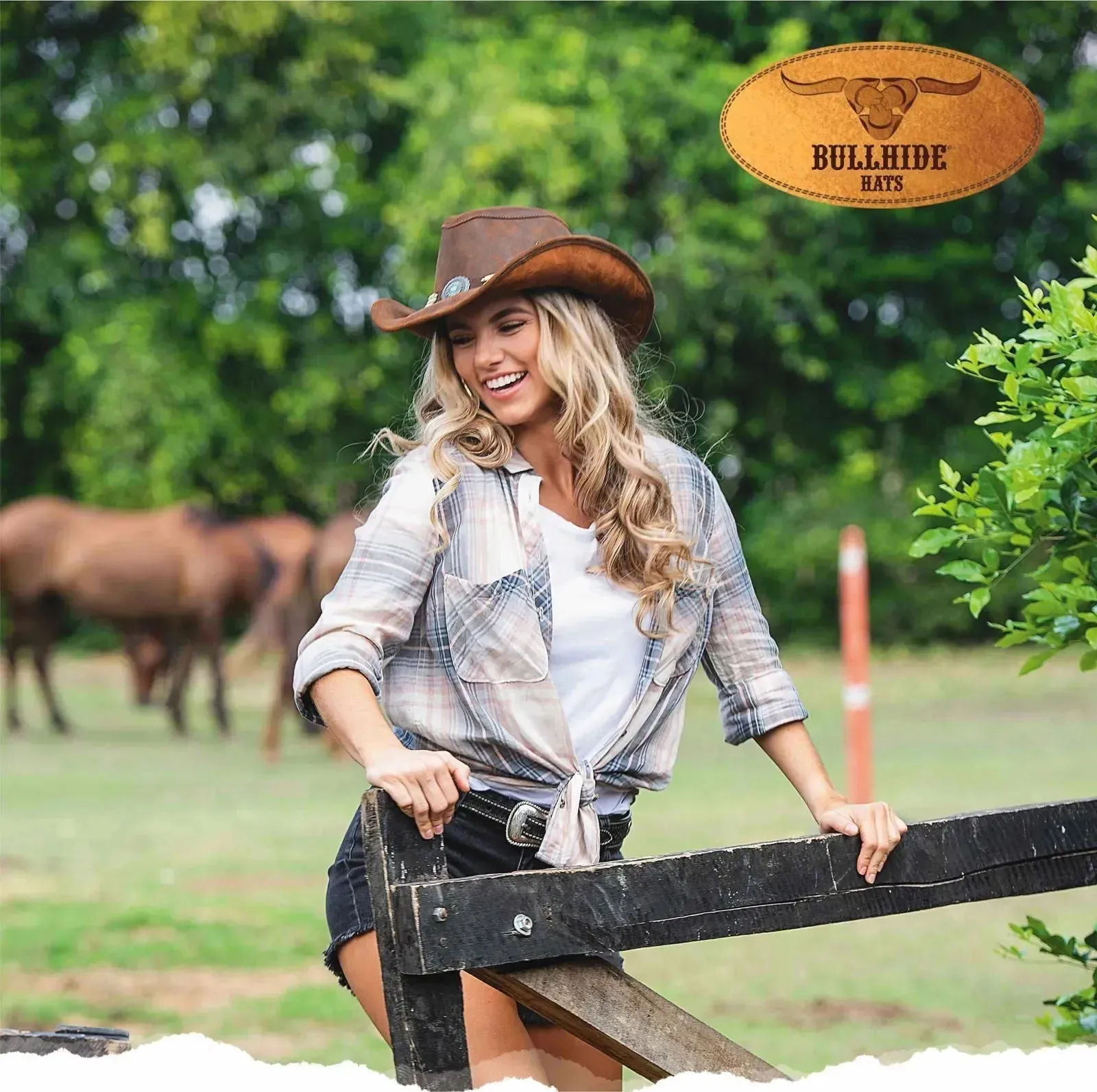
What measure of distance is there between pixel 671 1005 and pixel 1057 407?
3.56ft

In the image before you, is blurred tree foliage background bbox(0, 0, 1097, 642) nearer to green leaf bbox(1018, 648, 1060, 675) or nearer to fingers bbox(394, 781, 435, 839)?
green leaf bbox(1018, 648, 1060, 675)

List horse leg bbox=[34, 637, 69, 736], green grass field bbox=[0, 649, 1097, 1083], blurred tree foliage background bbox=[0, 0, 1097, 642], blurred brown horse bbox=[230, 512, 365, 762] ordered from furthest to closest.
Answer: blurred tree foliage background bbox=[0, 0, 1097, 642] < horse leg bbox=[34, 637, 69, 736] < blurred brown horse bbox=[230, 512, 365, 762] < green grass field bbox=[0, 649, 1097, 1083]

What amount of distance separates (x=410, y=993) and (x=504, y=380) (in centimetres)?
97

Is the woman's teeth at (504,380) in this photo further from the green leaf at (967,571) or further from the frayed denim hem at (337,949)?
the frayed denim hem at (337,949)

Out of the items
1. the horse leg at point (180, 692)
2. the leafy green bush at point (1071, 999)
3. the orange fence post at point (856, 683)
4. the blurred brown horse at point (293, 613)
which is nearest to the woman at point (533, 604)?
the leafy green bush at point (1071, 999)

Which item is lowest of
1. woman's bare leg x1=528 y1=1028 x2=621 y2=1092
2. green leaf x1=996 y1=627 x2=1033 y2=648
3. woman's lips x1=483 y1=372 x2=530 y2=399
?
woman's bare leg x1=528 y1=1028 x2=621 y2=1092

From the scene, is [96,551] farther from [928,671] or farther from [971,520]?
[971,520]

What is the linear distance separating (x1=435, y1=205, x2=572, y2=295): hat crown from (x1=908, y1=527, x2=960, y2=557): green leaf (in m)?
0.67

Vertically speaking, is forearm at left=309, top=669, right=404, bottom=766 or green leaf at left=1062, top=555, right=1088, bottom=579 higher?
green leaf at left=1062, top=555, right=1088, bottom=579

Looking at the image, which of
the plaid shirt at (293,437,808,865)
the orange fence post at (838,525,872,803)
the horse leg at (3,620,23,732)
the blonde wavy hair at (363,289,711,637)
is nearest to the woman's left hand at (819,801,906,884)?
the plaid shirt at (293,437,808,865)

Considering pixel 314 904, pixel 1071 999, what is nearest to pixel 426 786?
pixel 1071 999

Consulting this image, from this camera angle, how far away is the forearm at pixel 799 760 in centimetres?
234

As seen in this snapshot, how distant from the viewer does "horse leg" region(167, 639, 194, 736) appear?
44.0ft

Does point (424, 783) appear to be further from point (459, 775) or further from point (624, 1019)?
point (624, 1019)
